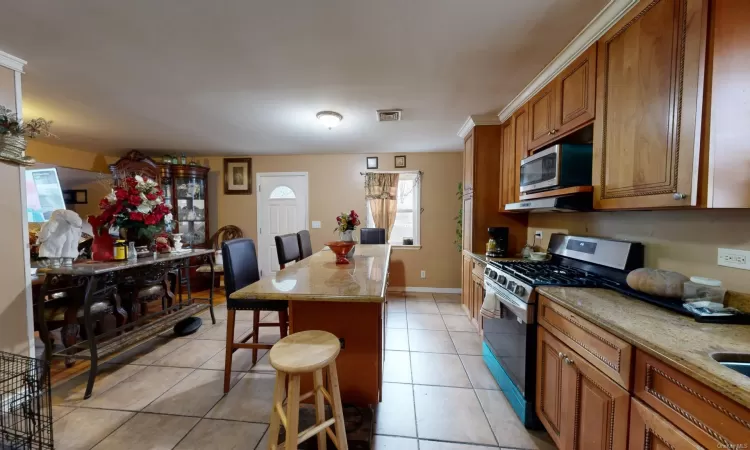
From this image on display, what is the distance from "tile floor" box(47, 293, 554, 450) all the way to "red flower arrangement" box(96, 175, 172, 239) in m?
1.12

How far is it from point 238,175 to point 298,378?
4204 mm

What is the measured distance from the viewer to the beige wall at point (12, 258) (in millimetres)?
1676

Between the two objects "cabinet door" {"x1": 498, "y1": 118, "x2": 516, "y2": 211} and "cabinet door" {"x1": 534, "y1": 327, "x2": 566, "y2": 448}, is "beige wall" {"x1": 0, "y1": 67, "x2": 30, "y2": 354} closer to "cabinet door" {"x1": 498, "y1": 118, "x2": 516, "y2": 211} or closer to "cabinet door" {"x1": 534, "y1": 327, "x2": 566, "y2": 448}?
"cabinet door" {"x1": 534, "y1": 327, "x2": 566, "y2": 448}

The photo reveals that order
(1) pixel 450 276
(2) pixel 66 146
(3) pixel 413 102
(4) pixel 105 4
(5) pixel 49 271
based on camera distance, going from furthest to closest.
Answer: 1. (1) pixel 450 276
2. (2) pixel 66 146
3. (3) pixel 413 102
4. (5) pixel 49 271
5. (4) pixel 105 4

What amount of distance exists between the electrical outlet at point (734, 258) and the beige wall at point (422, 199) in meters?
3.07

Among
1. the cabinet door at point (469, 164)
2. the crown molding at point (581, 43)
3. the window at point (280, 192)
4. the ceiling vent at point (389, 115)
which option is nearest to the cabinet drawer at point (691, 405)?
the crown molding at point (581, 43)

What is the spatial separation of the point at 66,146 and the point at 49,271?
3.22m

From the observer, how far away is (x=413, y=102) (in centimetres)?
239

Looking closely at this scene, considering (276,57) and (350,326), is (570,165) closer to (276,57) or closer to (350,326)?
(350,326)

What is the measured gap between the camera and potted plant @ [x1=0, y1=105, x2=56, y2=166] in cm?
165

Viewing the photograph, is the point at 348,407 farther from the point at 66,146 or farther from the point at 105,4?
the point at 66,146

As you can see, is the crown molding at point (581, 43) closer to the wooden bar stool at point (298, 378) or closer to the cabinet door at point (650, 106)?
the cabinet door at point (650, 106)

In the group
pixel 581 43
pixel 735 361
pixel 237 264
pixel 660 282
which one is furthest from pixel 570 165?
pixel 237 264

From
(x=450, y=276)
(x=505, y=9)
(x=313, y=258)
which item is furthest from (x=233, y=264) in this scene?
(x=450, y=276)
